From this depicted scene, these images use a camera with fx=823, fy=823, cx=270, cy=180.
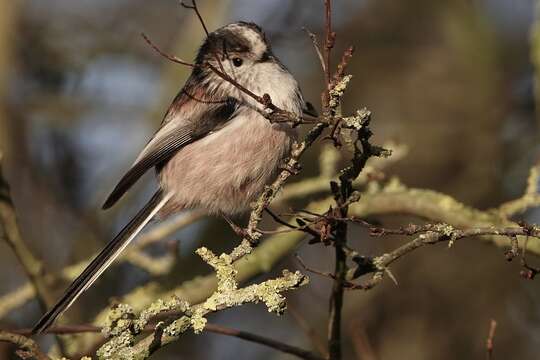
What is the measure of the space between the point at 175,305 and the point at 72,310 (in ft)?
8.13

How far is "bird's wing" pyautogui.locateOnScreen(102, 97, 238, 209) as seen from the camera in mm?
4160

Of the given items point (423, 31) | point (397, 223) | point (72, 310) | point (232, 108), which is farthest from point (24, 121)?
point (423, 31)

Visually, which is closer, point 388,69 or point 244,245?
point 244,245

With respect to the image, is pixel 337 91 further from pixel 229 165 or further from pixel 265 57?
pixel 265 57

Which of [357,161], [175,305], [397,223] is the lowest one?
[175,305]

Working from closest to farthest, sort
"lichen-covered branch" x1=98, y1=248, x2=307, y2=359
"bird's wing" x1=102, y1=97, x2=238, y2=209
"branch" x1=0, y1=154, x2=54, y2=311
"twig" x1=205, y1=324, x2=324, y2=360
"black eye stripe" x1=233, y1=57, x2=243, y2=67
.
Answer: "lichen-covered branch" x1=98, y1=248, x2=307, y2=359, "twig" x1=205, y1=324, x2=324, y2=360, "branch" x1=0, y1=154, x2=54, y2=311, "bird's wing" x1=102, y1=97, x2=238, y2=209, "black eye stripe" x1=233, y1=57, x2=243, y2=67

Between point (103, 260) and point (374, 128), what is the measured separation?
9.25 feet

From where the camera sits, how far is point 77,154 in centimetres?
588

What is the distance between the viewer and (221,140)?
4121mm

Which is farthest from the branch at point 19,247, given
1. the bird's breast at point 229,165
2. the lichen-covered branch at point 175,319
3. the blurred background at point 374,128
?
the lichen-covered branch at point 175,319

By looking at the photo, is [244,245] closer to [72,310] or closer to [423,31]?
[72,310]

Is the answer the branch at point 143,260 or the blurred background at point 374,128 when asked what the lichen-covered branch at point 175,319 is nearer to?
the branch at point 143,260

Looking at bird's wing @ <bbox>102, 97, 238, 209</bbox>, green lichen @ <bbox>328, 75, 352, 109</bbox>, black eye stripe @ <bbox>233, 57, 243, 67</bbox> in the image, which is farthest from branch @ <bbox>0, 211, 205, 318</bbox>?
green lichen @ <bbox>328, 75, 352, 109</bbox>

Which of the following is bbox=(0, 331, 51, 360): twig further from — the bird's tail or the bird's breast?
the bird's breast
